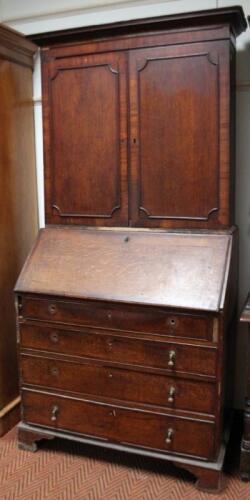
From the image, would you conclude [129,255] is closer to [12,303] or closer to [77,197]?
[77,197]

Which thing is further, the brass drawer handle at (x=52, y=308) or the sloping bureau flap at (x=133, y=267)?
the brass drawer handle at (x=52, y=308)

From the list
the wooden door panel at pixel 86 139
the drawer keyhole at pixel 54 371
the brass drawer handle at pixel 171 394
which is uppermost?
the wooden door panel at pixel 86 139

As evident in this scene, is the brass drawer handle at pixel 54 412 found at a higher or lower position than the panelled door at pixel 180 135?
lower

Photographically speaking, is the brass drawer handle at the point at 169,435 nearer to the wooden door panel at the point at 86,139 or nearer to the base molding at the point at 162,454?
the base molding at the point at 162,454

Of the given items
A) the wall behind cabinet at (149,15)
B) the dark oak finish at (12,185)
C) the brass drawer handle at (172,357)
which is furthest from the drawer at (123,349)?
the wall behind cabinet at (149,15)

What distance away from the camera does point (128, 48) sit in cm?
227

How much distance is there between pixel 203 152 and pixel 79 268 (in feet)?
2.52

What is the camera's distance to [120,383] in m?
2.23

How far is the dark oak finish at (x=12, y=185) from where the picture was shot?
2543mm

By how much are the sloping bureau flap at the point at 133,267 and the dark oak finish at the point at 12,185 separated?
28 cm

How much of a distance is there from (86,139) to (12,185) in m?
0.51

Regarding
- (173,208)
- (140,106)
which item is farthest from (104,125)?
(173,208)

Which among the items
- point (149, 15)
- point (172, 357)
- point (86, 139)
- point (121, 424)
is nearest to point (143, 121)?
point (86, 139)

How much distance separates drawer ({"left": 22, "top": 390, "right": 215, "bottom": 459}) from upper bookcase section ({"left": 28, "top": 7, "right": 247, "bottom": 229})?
2.84ft
